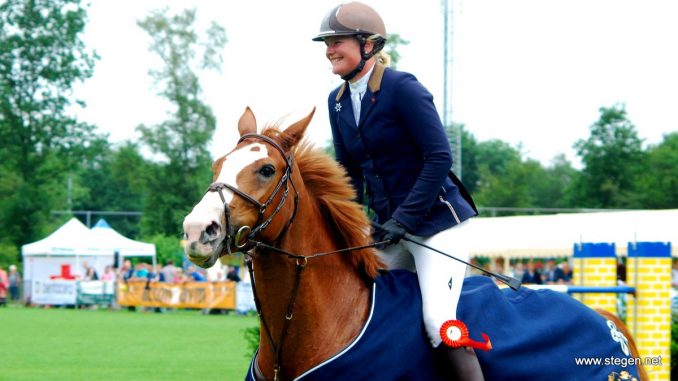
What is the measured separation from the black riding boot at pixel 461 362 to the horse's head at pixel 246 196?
114cm

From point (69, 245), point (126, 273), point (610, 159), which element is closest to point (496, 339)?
point (126, 273)

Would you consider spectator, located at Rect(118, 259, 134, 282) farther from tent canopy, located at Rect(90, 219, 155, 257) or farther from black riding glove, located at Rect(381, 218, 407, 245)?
black riding glove, located at Rect(381, 218, 407, 245)

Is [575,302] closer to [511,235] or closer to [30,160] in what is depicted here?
[511,235]

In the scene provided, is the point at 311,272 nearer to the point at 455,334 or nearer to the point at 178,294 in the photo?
the point at 455,334

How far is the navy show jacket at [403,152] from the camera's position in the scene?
5652 millimetres

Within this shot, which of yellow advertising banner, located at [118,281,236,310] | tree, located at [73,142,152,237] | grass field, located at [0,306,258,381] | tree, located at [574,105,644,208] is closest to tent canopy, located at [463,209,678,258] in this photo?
grass field, located at [0,306,258,381]

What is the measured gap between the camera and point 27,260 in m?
41.0

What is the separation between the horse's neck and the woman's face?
866mm

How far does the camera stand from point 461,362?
556cm

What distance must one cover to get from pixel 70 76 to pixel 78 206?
39.6 m

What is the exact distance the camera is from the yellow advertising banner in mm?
33156

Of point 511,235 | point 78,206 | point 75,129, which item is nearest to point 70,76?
point 75,129

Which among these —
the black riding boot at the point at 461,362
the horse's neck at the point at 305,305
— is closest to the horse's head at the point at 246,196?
the horse's neck at the point at 305,305

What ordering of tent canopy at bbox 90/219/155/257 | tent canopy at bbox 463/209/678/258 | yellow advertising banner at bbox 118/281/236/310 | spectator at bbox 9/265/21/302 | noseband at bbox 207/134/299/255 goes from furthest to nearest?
spectator at bbox 9/265/21/302, tent canopy at bbox 90/219/155/257, yellow advertising banner at bbox 118/281/236/310, tent canopy at bbox 463/209/678/258, noseband at bbox 207/134/299/255
